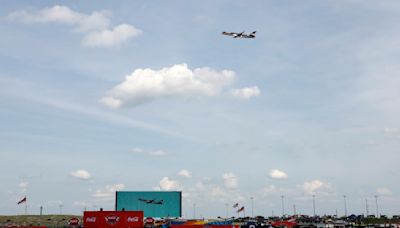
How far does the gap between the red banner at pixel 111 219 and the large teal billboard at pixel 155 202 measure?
52.7 metres

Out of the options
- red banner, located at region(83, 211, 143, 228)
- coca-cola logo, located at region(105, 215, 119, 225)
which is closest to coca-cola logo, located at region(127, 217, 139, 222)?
red banner, located at region(83, 211, 143, 228)

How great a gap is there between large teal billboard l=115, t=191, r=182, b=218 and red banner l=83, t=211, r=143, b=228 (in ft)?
173

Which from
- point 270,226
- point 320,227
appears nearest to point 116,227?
point 270,226

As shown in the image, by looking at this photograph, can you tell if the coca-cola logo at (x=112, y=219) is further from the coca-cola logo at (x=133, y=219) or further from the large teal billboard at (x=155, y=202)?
the large teal billboard at (x=155, y=202)

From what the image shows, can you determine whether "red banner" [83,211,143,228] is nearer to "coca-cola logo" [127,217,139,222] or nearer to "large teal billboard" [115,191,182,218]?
"coca-cola logo" [127,217,139,222]

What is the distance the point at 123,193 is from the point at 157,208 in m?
10.7

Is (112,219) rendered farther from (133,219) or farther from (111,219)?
(133,219)

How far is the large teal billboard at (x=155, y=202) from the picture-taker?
436 ft

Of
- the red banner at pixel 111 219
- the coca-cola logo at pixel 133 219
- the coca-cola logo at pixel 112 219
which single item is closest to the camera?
the red banner at pixel 111 219

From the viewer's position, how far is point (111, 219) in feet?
263

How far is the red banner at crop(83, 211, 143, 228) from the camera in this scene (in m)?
80.1

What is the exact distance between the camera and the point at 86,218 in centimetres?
8050

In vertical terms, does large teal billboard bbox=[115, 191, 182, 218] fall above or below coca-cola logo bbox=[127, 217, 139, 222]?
above

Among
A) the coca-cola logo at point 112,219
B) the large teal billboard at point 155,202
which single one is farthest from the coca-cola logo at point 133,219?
the large teal billboard at point 155,202
